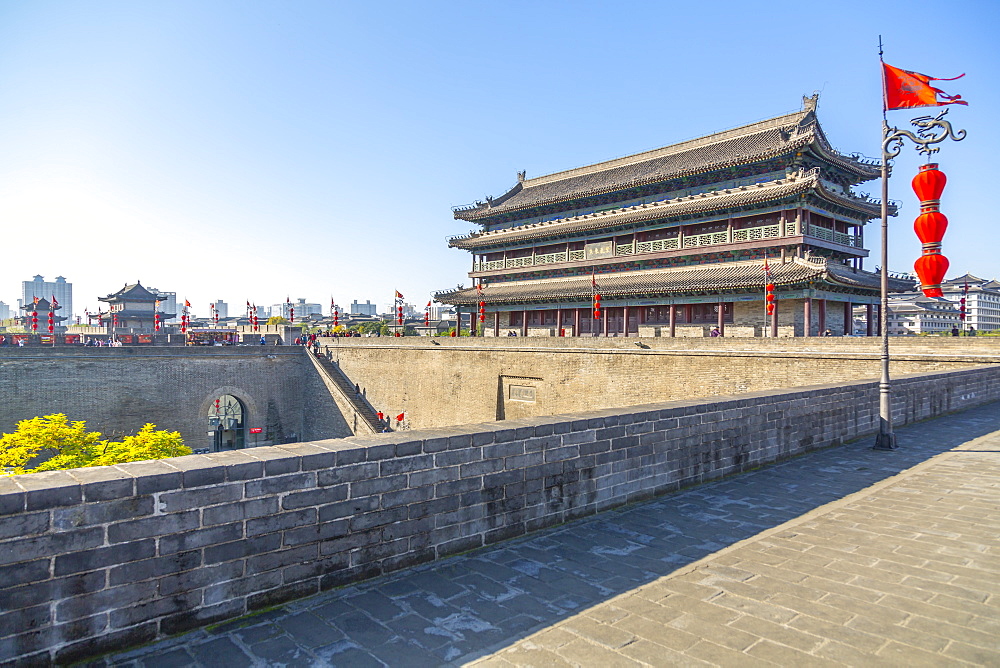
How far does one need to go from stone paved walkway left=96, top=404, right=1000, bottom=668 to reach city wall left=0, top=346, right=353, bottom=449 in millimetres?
26078

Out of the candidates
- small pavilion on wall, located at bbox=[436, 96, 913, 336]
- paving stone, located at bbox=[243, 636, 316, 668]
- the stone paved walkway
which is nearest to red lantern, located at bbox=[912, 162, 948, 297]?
the stone paved walkway

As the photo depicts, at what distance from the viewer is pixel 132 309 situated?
51656 millimetres

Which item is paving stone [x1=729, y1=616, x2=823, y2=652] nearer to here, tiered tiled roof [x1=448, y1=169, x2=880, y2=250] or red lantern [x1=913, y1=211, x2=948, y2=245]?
red lantern [x1=913, y1=211, x2=948, y2=245]

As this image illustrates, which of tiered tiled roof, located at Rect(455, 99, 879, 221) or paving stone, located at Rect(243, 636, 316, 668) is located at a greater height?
tiered tiled roof, located at Rect(455, 99, 879, 221)

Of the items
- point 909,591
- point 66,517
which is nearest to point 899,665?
point 909,591

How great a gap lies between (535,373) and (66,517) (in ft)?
72.7

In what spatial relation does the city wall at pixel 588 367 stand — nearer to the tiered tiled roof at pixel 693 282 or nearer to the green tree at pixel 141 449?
the tiered tiled roof at pixel 693 282

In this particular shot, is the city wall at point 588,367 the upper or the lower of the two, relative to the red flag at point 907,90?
lower

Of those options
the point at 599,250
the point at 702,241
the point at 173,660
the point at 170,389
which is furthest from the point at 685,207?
the point at 173,660

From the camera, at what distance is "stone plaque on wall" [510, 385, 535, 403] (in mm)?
24938

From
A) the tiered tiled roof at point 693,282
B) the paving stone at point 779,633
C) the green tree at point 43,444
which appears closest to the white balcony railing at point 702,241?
the tiered tiled roof at point 693,282

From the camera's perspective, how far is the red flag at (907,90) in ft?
28.4

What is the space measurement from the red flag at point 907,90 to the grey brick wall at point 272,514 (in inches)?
272

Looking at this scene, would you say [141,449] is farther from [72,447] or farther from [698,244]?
[698,244]
